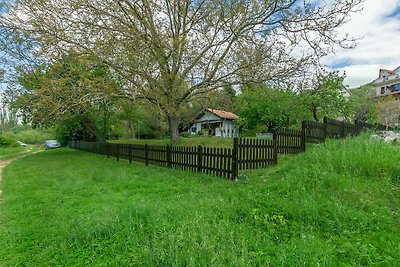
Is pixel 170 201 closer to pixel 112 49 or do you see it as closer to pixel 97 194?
pixel 97 194

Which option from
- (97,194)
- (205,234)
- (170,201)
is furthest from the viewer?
(97,194)

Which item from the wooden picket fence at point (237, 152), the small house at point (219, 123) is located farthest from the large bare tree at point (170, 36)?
the small house at point (219, 123)

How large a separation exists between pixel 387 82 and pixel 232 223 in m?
58.9

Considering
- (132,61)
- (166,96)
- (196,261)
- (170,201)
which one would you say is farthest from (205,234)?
(166,96)

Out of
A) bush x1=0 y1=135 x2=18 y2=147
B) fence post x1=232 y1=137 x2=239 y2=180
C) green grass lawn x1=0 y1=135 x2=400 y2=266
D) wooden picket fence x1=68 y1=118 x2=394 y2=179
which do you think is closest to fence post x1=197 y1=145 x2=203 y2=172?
wooden picket fence x1=68 y1=118 x2=394 y2=179

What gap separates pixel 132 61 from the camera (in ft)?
38.0

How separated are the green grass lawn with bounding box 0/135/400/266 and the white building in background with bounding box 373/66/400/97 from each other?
5060 cm

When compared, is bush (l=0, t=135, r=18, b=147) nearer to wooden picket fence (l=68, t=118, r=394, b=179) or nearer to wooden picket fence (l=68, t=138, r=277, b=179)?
wooden picket fence (l=68, t=118, r=394, b=179)

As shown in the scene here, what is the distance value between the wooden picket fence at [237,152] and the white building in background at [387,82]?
42.7 metres

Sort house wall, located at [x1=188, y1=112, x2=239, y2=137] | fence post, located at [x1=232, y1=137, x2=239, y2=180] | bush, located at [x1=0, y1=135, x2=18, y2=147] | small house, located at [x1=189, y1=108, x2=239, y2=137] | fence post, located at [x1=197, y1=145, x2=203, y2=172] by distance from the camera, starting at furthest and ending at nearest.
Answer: house wall, located at [x1=188, y1=112, x2=239, y2=137] < small house, located at [x1=189, y1=108, x2=239, y2=137] < bush, located at [x1=0, y1=135, x2=18, y2=147] < fence post, located at [x1=197, y1=145, x2=203, y2=172] < fence post, located at [x1=232, y1=137, x2=239, y2=180]

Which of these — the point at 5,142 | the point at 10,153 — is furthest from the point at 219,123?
the point at 5,142

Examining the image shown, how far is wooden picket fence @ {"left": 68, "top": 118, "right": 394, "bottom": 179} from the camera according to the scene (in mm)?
8117

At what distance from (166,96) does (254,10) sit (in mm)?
5911

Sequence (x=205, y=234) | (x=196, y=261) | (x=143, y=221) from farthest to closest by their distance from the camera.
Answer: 1. (x=143, y=221)
2. (x=205, y=234)
3. (x=196, y=261)
